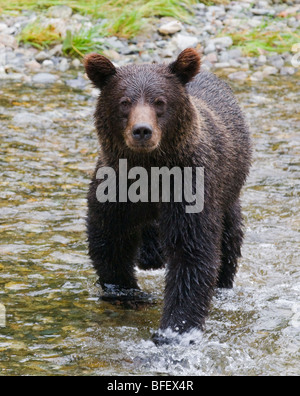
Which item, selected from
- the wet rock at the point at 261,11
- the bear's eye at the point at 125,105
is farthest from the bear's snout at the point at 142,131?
the wet rock at the point at 261,11

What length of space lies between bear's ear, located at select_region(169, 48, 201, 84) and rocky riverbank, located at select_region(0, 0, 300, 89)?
20.3ft

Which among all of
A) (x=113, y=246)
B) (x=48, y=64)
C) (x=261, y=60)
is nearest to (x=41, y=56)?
(x=48, y=64)

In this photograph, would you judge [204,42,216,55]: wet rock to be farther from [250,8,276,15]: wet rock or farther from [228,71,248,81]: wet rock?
[250,8,276,15]: wet rock

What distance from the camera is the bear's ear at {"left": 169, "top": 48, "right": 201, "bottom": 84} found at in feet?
18.1

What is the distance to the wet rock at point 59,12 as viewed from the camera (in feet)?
43.7

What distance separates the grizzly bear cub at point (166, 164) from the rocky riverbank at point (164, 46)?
19.7 ft

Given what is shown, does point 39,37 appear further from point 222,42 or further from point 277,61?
point 277,61

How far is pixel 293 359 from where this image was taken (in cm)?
529

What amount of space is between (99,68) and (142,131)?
703mm

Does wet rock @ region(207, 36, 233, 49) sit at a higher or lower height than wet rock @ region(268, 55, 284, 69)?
higher

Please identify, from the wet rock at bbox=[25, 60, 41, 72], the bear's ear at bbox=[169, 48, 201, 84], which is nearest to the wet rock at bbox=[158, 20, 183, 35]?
the wet rock at bbox=[25, 60, 41, 72]

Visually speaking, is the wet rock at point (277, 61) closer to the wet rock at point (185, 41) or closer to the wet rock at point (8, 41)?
the wet rock at point (185, 41)

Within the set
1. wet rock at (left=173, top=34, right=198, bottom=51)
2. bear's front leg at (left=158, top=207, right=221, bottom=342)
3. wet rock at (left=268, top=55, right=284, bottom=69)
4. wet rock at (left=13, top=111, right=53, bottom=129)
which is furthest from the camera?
wet rock at (left=173, top=34, right=198, bottom=51)

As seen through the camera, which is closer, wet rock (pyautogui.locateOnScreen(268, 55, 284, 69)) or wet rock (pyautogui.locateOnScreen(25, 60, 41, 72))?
wet rock (pyautogui.locateOnScreen(25, 60, 41, 72))
